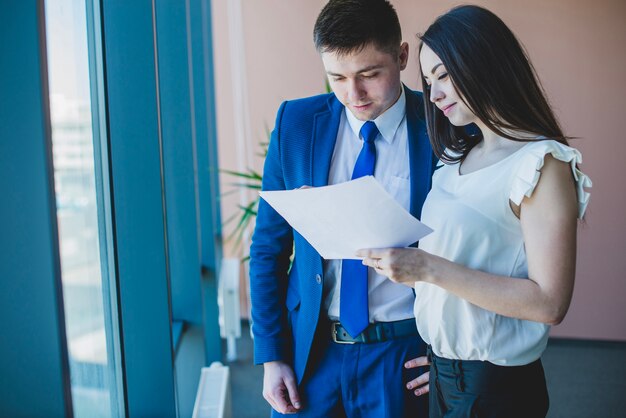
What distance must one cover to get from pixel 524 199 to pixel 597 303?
382 cm

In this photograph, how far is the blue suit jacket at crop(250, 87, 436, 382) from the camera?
1413 millimetres

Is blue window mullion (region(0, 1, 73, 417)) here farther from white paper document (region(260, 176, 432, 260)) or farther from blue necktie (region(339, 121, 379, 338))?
blue necktie (region(339, 121, 379, 338))

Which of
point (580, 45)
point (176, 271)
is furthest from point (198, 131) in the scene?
point (580, 45)

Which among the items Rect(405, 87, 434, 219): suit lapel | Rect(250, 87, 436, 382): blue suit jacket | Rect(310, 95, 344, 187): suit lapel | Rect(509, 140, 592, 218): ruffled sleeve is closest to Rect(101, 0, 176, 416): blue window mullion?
Rect(250, 87, 436, 382): blue suit jacket

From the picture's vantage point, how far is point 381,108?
143 centimetres

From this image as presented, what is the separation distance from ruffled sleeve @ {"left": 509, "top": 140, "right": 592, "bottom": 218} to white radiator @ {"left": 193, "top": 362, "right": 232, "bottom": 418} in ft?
5.32

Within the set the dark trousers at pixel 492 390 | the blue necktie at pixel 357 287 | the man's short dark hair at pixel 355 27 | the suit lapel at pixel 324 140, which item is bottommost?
the dark trousers at pixel 492 390

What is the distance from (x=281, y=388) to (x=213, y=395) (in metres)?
1.15

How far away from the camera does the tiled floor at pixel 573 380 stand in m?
3.41

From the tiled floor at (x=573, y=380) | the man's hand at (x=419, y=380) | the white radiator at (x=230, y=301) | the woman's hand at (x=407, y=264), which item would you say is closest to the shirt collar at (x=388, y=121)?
the woman's hand at (x=407, y=264)

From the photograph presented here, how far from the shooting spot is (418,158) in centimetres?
141

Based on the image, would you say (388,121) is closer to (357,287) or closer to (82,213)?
(357,287)

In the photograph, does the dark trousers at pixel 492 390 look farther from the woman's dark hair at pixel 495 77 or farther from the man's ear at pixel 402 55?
the man's ear at pixel 402 55

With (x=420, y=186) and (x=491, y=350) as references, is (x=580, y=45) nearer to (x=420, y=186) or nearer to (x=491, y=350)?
(x=420, y=186)
